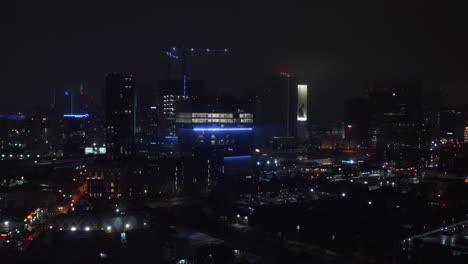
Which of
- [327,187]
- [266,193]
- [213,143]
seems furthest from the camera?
[213,143]

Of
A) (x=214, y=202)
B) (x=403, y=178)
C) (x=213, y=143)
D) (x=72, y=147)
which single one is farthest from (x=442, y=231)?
(x=72, y=147)

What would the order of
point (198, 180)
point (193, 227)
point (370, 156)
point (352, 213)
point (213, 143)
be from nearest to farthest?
point (193, 227) < point (352, 213) < point (198, 180) < point (213, 143) < point (370, 156)

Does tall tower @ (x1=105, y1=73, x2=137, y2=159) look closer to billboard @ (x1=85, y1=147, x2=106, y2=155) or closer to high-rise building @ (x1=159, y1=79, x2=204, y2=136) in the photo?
billboard @ (x1=85, y1=147, x2=106, y2=155)

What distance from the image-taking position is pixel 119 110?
82.9ft

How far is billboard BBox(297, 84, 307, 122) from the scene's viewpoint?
2894 cm

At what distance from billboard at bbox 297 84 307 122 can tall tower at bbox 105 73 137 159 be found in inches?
453

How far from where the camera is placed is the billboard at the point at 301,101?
2894 cm

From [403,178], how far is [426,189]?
12.0 ft

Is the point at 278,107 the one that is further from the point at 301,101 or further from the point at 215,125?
the point at 215,125

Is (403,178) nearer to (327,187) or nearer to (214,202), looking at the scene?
(327,187)

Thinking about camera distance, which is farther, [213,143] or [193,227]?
[213,143]

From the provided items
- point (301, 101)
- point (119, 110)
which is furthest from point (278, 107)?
point (119, 110)

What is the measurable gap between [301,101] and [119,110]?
41.4 feet

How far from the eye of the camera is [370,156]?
24.3 metres
